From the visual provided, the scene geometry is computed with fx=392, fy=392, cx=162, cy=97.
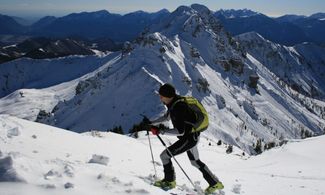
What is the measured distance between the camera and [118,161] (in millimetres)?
14445

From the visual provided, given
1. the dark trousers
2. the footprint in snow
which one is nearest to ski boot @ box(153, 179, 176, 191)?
the dark trousers

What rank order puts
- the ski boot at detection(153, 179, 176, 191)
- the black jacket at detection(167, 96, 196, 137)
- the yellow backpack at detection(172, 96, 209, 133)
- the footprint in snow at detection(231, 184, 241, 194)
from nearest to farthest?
the black jacket at detection(167, 96, 196, 137) → the yellow backpack at detection(172, 96, 209, 133) → the ski boot at detection(153, 179, 176, 191) → the footprint in snow at detection(231, 184, 241, 194)

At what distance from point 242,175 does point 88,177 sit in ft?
27.4

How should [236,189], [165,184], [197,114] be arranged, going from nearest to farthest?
[197,114] < [165,184] < [236,189]

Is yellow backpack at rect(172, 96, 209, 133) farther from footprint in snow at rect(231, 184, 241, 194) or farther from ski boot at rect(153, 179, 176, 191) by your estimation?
footprint in snow at rect(231, 184, 241, 194)

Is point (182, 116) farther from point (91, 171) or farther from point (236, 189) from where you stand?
point (236, 189)

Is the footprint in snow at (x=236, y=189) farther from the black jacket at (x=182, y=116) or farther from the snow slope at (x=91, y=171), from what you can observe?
the black jacket at (x=182, y=116)

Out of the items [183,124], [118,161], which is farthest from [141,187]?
[118,161]

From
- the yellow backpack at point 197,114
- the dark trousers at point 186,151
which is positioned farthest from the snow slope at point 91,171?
the yellow backpack at point 197,114

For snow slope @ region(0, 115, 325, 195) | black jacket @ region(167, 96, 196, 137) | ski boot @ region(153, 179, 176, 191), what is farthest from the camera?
ski boot @ region(153, 179, 176, 191)

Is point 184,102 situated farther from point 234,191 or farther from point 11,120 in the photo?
point 11,120

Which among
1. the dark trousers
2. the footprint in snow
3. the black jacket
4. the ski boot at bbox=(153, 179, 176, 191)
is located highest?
the black jacket

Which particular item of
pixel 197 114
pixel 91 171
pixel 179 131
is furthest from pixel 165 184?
pixel 91 171

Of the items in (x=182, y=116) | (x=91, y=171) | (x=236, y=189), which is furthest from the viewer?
(x=236, y=189)
